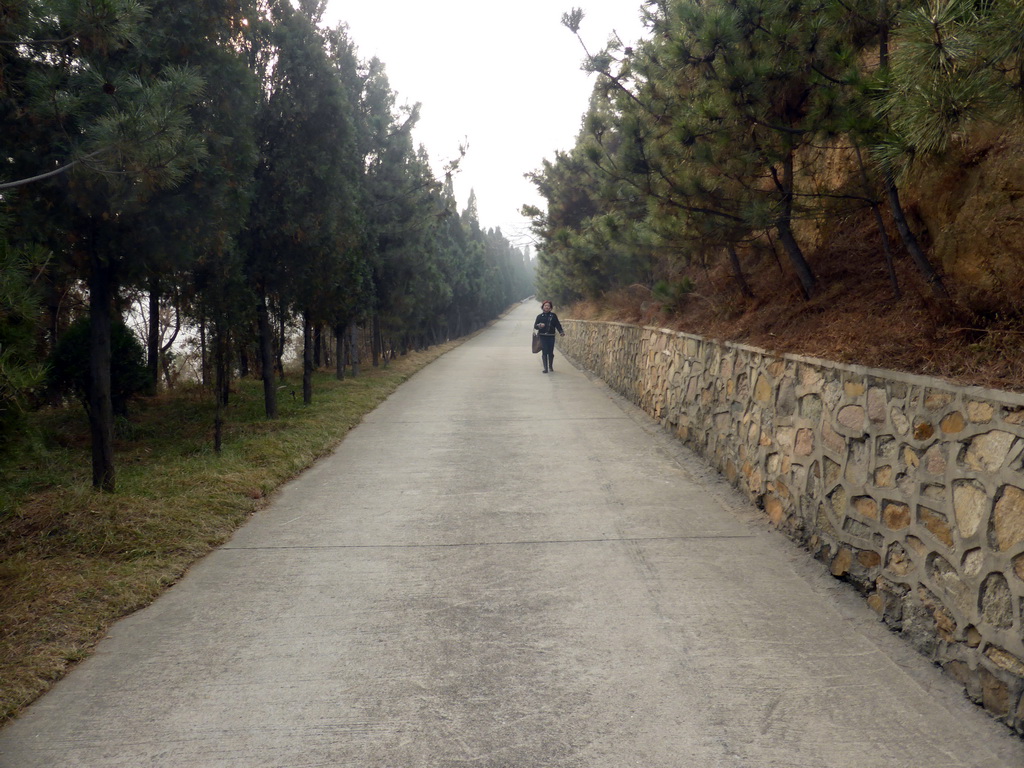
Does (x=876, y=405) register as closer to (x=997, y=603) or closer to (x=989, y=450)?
(x=989, y=450)

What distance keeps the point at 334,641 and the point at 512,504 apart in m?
2.88

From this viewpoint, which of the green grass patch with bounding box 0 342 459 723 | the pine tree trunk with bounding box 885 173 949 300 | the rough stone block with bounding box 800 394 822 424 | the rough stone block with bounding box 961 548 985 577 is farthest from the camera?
the rough stone block with bounding box 800 394 822 424

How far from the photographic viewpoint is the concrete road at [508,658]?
3.14 meters

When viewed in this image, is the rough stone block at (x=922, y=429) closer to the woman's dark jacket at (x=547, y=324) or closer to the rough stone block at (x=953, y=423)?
the rough stone block at (x=953, y=423)

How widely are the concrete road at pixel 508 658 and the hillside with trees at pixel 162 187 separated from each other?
1803mm

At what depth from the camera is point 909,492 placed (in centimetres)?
401

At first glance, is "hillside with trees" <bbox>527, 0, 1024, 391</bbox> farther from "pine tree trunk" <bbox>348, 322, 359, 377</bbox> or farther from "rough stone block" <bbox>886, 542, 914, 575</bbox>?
"pine tree trunk" <bbox>348, 322, 359, 377</bbox>

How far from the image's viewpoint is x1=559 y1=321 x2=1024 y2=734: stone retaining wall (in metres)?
3.24

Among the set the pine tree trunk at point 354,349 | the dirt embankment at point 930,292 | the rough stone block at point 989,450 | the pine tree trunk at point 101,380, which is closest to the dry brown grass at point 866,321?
the dirt embankment at point 930,292

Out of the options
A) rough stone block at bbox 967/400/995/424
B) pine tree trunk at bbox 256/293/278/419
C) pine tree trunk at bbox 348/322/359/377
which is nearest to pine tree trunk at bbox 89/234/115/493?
pine tree trunk at bbox 256/293/278/419

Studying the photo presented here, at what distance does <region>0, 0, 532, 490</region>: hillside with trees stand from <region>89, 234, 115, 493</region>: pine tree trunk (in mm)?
15

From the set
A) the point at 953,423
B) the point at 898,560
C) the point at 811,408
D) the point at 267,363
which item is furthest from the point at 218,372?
the point at 953,423

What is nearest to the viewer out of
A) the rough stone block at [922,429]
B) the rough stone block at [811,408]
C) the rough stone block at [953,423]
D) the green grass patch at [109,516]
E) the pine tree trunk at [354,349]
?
the rough stone block at [953,423]

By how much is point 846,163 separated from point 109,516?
7247mm
